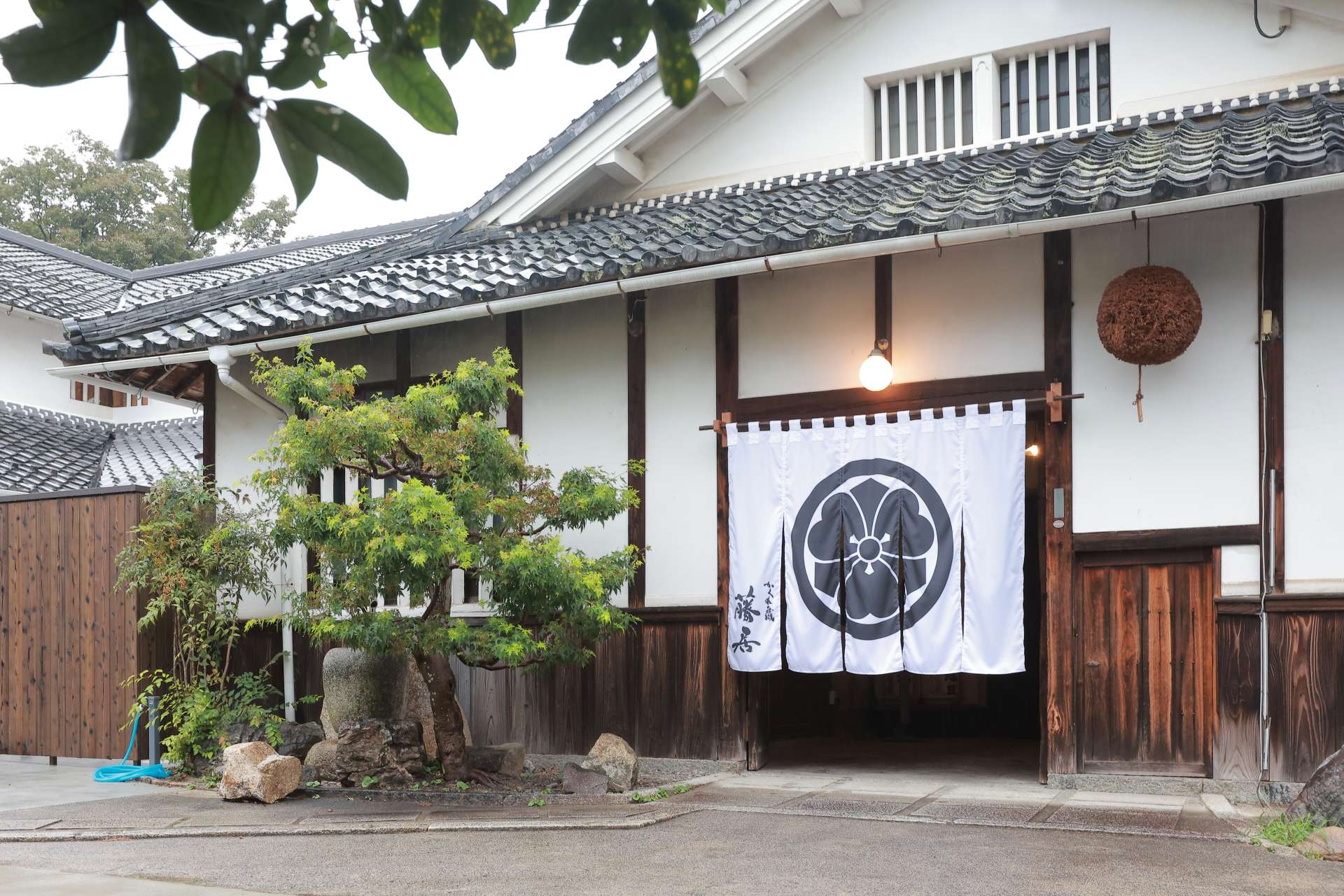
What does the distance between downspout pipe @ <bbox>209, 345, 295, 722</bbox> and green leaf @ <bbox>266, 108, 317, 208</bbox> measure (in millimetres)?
9648

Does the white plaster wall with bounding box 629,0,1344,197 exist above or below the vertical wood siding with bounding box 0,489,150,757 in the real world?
above

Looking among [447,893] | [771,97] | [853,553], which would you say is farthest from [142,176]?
[447,893]

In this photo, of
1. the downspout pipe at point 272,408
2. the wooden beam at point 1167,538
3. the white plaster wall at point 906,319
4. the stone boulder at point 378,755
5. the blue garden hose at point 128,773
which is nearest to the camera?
the wooden beam at point 1167,538

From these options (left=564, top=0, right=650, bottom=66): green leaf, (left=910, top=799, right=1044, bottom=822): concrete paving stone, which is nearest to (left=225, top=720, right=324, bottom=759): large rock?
(left=910, top=799, right=1044, bottom=822): concrete paving stone

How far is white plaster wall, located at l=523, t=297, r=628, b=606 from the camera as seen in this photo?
36.2 ft

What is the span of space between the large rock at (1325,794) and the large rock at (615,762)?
4.38 metres

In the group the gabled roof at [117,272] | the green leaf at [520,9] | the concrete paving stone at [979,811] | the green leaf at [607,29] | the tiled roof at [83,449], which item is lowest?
the concrete paving stone at [979,811]

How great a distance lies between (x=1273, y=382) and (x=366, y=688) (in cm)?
715

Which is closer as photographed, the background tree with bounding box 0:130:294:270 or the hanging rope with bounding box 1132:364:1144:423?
the hanging rope with bounding box 1132:364:1144:423

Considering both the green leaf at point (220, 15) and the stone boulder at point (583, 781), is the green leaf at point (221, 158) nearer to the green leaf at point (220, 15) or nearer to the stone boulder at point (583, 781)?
the green leaf at point (220, 15)

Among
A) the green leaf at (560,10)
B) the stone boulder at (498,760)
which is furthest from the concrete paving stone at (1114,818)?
the green leaf at (560,10)

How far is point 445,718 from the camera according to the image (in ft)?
31.2

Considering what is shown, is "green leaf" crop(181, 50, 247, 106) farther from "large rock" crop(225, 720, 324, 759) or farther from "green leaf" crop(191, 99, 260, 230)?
"large rock" crop(225, 720, 324, 759)

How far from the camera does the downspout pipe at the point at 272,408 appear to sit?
36.8 feet
